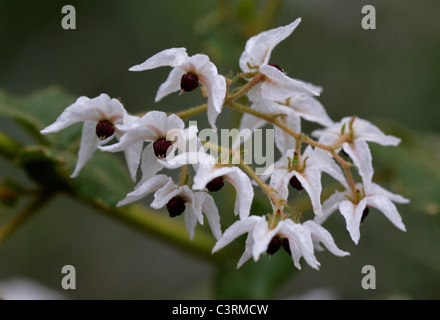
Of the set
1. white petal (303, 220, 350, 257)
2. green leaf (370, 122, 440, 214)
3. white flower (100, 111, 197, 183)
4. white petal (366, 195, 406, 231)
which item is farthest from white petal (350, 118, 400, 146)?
green leaf (370, 122, 440, 214)

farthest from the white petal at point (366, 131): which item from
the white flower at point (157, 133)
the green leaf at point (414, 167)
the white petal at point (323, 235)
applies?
the green leaf at point (414, 167)

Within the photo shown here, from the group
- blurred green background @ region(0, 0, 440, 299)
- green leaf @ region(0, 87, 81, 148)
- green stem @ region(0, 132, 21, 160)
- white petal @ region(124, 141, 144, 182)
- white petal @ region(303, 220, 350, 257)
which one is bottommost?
white petal @ region(303, 220, 350, 257)

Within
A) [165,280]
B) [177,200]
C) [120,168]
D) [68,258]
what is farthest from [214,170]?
[165,280]

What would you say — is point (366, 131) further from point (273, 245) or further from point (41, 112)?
point (41, 112)

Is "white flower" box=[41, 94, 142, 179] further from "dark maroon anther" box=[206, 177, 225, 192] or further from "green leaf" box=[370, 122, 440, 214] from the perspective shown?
"green leaf" box=[370, 122, 440, 214]

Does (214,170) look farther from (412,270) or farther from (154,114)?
(412,270)

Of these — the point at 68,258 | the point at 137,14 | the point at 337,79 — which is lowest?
the point at 68,258
